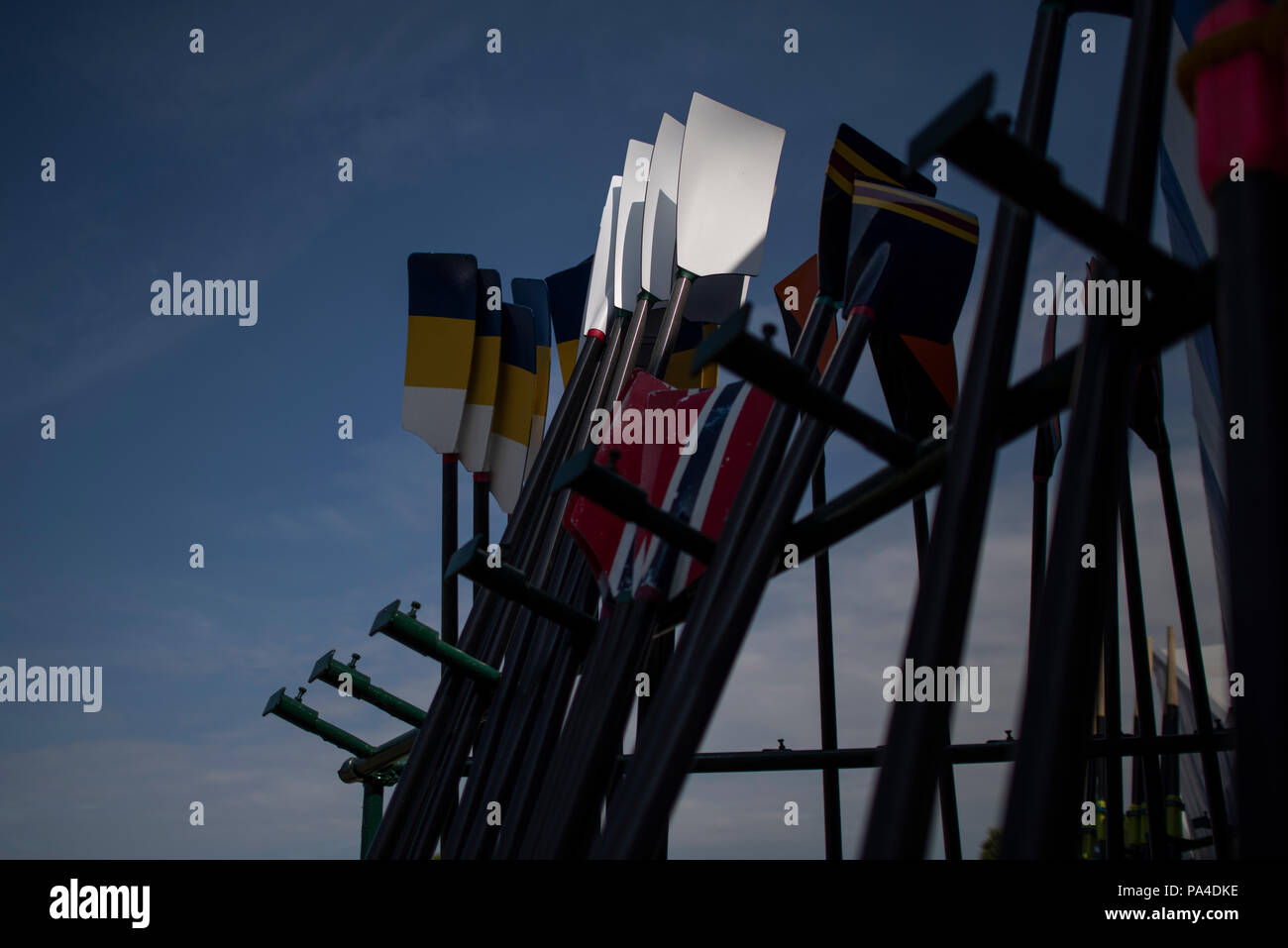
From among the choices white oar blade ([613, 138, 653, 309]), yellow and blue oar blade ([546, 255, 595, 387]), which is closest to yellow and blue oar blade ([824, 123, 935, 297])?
white oar blade ([613, 138, 653, 309])

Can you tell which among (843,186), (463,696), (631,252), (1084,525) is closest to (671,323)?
(631,252)

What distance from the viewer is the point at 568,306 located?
542cm

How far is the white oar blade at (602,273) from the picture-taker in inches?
186

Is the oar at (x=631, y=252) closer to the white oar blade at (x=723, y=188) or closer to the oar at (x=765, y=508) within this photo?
the white oar blade at (x=723, y=188)

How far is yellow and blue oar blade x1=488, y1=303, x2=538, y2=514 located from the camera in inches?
203

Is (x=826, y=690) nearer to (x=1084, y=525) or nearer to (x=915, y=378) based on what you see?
(x=915, y=378)

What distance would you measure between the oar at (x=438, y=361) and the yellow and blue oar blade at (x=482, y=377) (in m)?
0.10

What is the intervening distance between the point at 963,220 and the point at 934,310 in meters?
0.26

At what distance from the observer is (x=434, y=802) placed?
3451mm

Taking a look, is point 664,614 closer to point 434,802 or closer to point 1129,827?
point 434,802

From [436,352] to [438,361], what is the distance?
0.04m

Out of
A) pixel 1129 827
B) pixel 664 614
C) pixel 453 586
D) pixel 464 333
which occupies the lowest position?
pixel 1129 827
